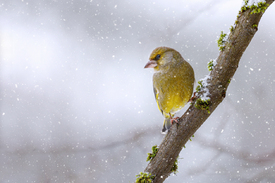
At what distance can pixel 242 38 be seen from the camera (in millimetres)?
1935

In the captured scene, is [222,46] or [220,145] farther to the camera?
[220,145]

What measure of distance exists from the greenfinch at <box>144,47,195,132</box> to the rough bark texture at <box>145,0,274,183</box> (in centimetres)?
35

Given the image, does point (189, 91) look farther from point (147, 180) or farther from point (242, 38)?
point (147, 180)

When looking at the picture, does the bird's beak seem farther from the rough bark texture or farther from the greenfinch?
the rough bark texture

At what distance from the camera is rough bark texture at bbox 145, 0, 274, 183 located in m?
1.92

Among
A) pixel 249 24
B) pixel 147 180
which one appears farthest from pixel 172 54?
pixel 147 180

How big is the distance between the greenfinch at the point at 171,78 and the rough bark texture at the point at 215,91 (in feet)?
1.14

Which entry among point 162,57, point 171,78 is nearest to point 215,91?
point 171,78

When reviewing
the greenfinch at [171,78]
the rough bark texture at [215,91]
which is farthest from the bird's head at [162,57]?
the rough bark texture at [215,91]

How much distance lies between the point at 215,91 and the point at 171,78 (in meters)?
0.60

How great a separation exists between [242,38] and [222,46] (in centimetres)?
16

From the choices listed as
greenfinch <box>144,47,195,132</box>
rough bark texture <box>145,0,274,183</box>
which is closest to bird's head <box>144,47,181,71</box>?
greenfinch <box>144,47,195,132</box>

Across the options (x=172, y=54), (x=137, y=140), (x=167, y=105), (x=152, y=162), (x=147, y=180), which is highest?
(x=137, y=140)

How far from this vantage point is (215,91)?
2.04 m
